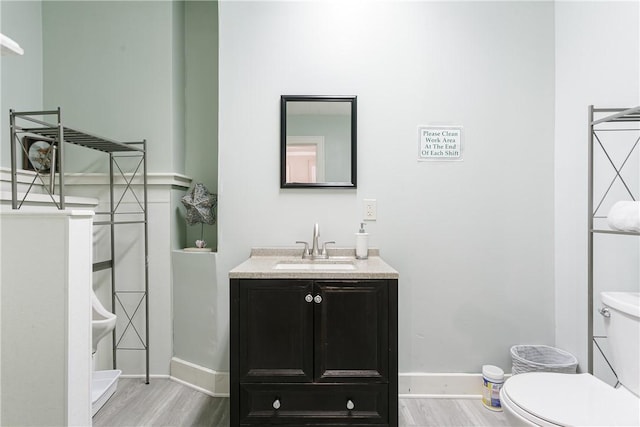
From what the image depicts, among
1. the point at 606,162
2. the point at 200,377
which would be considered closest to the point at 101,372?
the point at 200,377

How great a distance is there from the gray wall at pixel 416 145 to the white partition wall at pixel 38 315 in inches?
42.4

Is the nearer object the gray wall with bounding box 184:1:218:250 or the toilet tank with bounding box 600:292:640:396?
the toilet tank with bounding box 600:292:640:396

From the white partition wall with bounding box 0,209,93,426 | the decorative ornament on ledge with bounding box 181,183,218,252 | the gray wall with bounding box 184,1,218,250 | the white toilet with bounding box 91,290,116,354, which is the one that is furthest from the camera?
the gray wall with bounding box 184,1,218,250

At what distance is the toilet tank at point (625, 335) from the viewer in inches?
51.9

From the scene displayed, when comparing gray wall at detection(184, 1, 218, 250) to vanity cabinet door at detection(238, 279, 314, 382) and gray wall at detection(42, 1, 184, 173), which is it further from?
vanity cabinet door at detection(238, 279, 314, 382)

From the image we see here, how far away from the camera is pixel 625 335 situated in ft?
4.49

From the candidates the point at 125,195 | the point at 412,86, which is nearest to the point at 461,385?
the point at 412,86

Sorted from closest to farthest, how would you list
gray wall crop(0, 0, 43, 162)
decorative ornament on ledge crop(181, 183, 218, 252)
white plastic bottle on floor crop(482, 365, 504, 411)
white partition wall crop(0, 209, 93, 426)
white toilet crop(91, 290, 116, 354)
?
white partition wall crop(0, 209, 93, 426) < white toilet crop(91, 290, 116, 354) < white plastic bottle on floor crop(482, 365, 504, 411) < gray wall crop(0, 0, 43, 162) < decorative ornament on ledge crop(181, 183, 218, 252)

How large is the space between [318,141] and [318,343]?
1.16 metres

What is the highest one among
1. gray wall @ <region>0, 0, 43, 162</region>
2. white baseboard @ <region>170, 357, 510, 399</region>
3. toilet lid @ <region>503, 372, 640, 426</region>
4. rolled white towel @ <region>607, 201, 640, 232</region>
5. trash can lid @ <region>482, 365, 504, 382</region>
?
gray wall @ <region>0, 0, 43, 162</region>

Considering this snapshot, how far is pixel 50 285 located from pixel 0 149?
5.03ft

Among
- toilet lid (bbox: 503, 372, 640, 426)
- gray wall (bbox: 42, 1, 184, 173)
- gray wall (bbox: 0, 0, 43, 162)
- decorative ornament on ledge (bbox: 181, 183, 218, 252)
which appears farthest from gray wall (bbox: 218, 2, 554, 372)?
gray wall (bbox: 0, 0, 43, 162)

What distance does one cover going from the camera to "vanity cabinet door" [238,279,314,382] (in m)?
1.58

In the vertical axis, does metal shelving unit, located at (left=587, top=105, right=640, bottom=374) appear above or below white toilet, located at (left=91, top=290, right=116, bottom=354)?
above
